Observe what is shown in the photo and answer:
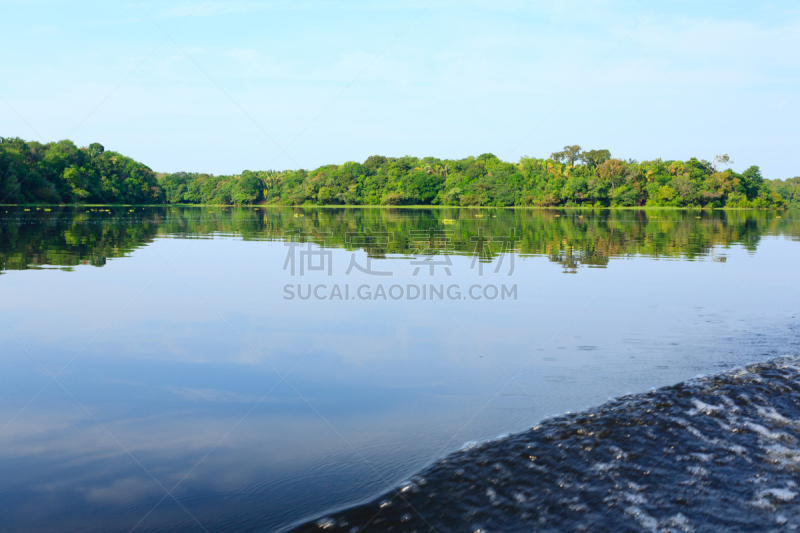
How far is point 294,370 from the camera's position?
679 cm

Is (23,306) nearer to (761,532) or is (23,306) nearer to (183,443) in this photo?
(183,443)

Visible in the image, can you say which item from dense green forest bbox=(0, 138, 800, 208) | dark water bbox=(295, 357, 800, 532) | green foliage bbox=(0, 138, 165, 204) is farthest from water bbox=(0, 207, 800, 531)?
dense green forest bbox=(0, 138, 800, 208)

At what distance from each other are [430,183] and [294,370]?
11470cm

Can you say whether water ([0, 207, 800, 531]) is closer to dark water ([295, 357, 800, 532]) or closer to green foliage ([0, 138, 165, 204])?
dark water ([295, 357, 800, 532])

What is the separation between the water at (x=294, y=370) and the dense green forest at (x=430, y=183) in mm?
83770

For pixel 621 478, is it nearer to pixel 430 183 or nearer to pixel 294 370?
pixel 294 370

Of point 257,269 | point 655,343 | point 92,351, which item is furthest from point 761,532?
point 257,269

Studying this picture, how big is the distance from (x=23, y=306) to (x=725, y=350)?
11.1 meters

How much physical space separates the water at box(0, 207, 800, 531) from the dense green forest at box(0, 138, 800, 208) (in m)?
83.8

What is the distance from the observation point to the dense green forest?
3620 inches

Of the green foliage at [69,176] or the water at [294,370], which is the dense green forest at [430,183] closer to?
the green foliage at [69,176]

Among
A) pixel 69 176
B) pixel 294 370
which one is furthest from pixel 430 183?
pixel 294 370

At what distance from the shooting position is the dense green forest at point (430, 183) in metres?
91.9

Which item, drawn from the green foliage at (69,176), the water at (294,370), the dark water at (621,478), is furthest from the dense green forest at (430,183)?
the dark water at (621,478)
